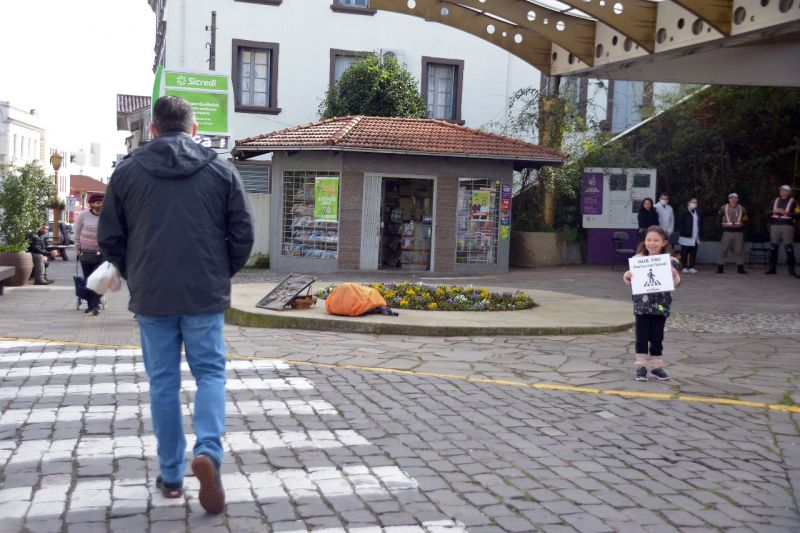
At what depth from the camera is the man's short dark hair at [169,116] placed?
16.0 ft

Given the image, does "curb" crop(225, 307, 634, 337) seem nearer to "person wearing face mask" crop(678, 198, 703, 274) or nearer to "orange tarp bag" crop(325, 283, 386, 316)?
"orange tarp bag" crop(325, 283, 386, 316)

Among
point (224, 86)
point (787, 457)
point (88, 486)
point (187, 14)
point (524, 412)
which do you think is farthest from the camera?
point (187, 14)

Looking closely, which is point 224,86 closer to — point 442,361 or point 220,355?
point 442,361

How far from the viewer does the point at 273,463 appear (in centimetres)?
562

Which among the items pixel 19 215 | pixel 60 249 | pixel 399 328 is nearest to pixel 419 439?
pixel 399 328

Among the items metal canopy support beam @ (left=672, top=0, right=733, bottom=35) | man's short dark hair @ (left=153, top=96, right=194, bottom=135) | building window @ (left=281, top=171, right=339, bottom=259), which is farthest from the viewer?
building window @ (left=281, top=171, right=339, bottom=259)

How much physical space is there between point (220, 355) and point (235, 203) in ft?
2.51

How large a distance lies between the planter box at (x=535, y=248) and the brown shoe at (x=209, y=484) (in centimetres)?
2033

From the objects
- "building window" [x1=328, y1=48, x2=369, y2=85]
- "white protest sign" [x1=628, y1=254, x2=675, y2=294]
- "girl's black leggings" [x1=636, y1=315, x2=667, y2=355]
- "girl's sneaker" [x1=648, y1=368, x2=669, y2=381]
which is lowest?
"girl's sneaker" [x1=648, y1=368, x2=669, y2=381]

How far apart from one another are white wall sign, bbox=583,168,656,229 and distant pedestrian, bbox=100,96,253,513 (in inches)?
822

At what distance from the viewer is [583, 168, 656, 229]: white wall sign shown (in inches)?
969

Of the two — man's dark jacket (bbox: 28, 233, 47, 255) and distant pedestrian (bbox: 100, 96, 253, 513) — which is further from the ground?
distant pedestrian (bbox: 100, 96, 253, 513)

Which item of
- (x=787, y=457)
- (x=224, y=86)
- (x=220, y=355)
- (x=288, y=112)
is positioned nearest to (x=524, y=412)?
(x=787, y=457)

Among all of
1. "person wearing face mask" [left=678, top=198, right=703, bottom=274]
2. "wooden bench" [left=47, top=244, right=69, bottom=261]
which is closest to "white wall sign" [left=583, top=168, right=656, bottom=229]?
"person wearing face mask" [left=678, top=198, right=703, bottom=274]
